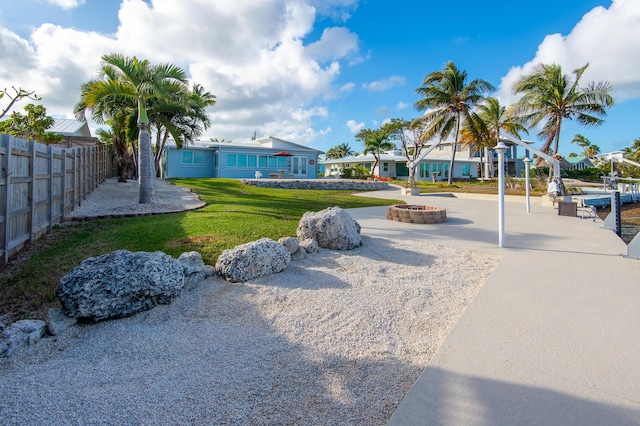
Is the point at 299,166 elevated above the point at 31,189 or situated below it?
above

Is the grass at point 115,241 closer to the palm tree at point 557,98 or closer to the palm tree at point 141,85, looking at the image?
the palm tree at point 141,85

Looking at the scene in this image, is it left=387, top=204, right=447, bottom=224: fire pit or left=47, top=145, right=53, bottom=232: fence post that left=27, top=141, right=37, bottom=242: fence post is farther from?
left=387, top=204, right=447, bottom=224: fire pit

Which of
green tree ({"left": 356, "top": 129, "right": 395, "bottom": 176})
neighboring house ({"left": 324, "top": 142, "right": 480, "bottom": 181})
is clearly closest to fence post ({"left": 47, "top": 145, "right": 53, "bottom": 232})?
neighboring house ({"left": 324, "top": 142, "right": 480, "bottom": 181})

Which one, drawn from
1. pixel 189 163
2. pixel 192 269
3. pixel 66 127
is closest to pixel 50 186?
pixel 192 269

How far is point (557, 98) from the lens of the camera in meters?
24.2

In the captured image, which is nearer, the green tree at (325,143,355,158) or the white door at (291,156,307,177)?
the white door at (291,156,307,177)

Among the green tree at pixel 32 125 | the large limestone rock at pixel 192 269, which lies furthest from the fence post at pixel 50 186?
the green tree at pixel 32 125

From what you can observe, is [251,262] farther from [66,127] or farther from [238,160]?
[238,160]

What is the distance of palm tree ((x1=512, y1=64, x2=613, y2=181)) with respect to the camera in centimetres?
2383

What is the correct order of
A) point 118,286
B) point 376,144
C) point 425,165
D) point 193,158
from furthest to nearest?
point 425,165, point 376,144, point 193,158, point 118,286

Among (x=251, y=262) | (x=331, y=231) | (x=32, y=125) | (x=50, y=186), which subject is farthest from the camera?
(x=32, y=125)

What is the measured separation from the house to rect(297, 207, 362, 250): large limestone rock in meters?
21.0

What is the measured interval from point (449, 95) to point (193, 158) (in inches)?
831

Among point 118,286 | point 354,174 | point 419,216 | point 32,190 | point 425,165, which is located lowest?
point 118,286
